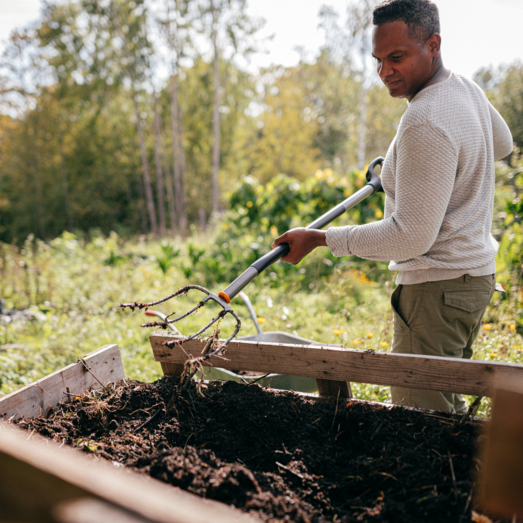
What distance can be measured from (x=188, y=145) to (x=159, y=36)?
6.53 metres

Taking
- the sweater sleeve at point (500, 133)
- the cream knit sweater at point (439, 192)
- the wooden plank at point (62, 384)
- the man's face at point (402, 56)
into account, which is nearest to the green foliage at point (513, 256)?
the sweater sleeve at point (500, 133)

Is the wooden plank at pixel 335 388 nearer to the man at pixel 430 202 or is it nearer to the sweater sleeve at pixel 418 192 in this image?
the man at pixel 430 202

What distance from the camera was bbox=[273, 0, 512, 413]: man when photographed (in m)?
1.27

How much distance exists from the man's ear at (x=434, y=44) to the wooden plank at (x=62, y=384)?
2.03m

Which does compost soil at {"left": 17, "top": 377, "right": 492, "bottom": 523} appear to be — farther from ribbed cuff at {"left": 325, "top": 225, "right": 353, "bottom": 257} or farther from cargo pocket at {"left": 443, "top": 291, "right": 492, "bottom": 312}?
ribbed cuff at {"left": 325, "top": 225, "right": 353, "bottom": 257}

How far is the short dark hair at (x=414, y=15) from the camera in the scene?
1.29 meters

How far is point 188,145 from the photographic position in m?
20.2

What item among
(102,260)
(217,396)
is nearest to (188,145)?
(102,260)

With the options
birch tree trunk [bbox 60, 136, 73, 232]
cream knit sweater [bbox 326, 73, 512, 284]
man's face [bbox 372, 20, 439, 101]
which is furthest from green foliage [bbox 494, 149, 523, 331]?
birch tree trunk [bbox 60, 136, 73, 232]

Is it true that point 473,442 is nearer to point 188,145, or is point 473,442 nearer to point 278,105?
point 188,145

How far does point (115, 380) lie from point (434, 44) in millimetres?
2150

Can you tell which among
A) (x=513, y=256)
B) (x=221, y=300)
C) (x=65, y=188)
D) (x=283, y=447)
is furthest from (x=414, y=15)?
(x=65, y=188)

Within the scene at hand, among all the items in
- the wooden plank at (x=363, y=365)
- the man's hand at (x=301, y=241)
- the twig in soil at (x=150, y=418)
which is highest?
the man's hand at (x=301, y=241)

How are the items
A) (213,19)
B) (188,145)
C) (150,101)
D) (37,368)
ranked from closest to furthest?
(37,368) → (213,19) → (150,101) → (188,145)
